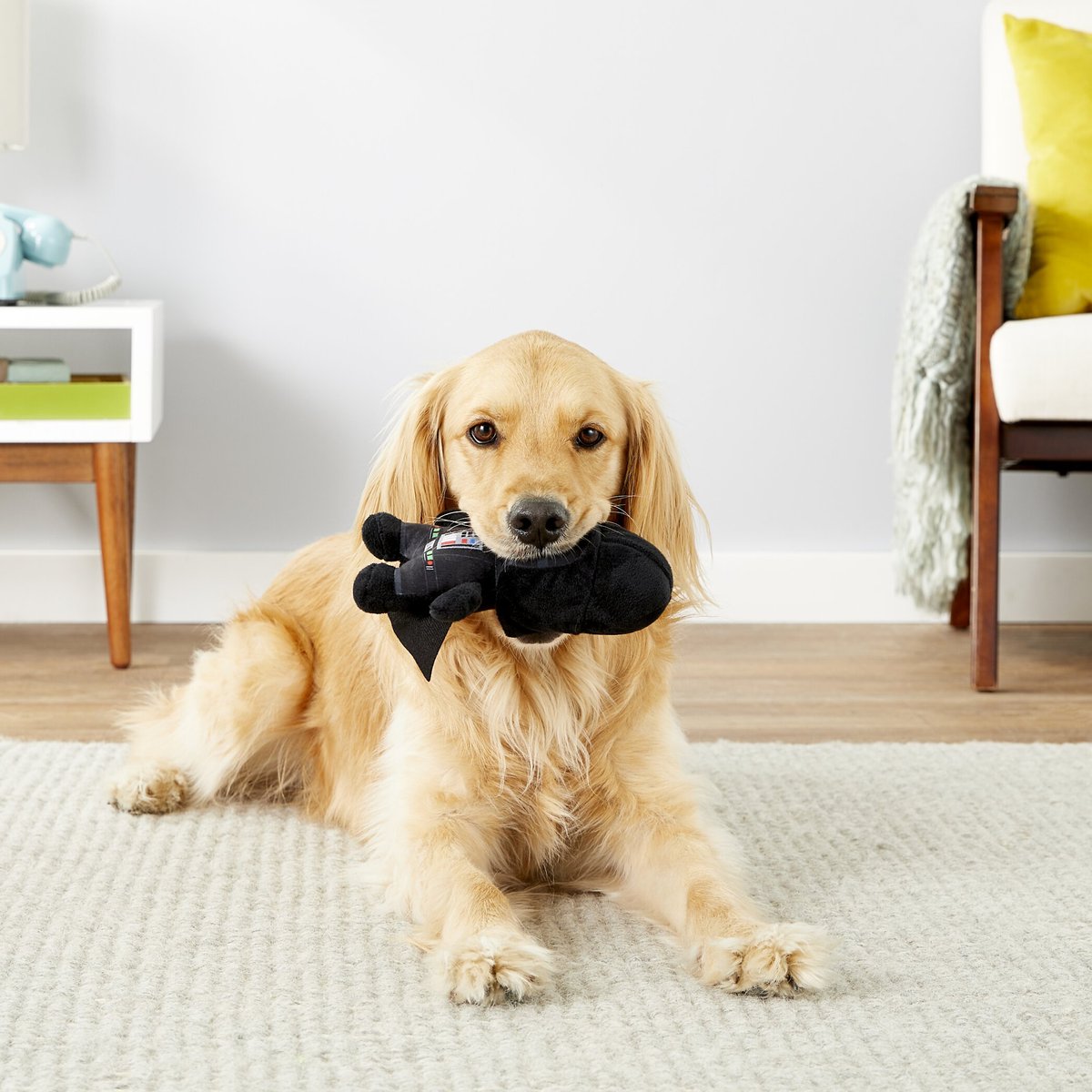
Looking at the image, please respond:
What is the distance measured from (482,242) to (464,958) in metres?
2.47

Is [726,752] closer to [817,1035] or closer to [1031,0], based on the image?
[817,1035]

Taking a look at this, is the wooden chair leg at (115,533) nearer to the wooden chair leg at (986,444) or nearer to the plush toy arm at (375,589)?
the plush toy arm at (375,589)

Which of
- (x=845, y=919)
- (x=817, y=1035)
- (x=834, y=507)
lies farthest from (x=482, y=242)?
(x=817, y=1035)

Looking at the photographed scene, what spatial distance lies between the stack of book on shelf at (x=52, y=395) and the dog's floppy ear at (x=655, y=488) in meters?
1.67

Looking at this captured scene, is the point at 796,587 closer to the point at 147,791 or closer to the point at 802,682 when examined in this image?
the point at 802,682

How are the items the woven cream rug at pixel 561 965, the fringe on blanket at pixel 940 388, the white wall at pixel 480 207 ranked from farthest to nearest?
the white wall at pixel 480 207, the fringe on blanket at pixel 940 388, the woven cream rug at pixel 561 965

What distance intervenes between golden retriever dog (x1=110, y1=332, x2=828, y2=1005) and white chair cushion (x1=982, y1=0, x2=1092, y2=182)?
2009mm

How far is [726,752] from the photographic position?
90.7 inches

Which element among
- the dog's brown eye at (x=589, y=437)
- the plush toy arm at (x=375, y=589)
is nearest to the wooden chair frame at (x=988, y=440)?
the dog's brown eye at (x=589, y=437)

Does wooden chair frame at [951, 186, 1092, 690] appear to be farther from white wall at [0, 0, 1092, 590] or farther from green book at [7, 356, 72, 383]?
green book at [7, 356, 72, 383]

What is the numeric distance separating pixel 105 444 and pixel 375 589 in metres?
1.69

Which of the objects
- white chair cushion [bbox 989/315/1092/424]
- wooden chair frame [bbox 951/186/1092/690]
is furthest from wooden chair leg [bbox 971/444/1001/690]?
white chair cushion [bbox 989/315/1092/424]

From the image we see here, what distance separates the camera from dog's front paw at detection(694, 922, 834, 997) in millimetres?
1359

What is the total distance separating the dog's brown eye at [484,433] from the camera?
5.17 ft
